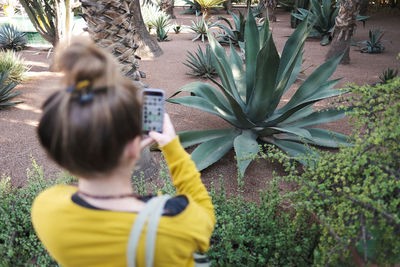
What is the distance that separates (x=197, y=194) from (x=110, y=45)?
7.62ft

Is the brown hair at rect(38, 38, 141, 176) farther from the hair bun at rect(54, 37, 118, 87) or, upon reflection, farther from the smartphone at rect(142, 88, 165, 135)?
the smartphone at rect(142, 88, 165, 135)

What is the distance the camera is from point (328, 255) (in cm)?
149

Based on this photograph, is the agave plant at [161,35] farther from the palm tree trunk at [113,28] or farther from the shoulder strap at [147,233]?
the shoulder strap at [147,233]

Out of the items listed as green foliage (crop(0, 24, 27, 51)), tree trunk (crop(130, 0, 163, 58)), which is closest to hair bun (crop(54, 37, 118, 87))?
tree trunk (crop(130, 0, 163, 58))

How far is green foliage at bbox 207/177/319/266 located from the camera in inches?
74.7

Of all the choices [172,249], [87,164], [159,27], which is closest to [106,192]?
[87,164]

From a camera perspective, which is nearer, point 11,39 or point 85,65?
point 85,65

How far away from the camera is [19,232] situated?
2.38 m

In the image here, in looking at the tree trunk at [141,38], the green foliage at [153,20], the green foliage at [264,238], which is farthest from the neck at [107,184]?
the green foliage at [153,20]

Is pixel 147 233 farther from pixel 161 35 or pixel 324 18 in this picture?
pixel 161 35

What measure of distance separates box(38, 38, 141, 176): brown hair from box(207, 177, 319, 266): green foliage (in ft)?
4.23

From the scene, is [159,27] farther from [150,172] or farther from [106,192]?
[106,192]

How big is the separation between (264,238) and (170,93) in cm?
344

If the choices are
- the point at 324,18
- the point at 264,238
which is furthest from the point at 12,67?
the point at 324,18
